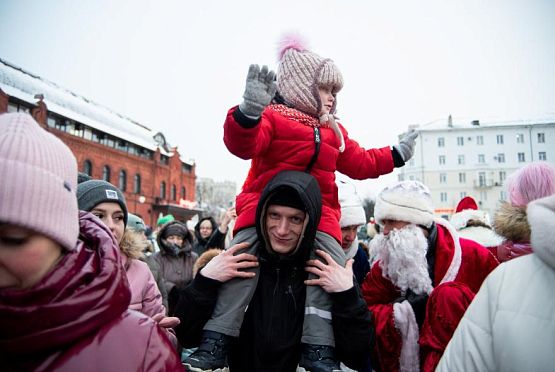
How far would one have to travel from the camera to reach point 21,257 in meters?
1.00

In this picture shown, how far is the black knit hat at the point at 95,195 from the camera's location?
2.49 meters

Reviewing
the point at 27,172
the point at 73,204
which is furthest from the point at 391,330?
the point at 27,172

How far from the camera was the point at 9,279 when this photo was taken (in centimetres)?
101

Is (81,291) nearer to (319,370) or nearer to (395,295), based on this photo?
(319,370)

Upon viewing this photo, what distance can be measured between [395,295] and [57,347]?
2444mm

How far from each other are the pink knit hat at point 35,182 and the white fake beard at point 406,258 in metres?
2.30

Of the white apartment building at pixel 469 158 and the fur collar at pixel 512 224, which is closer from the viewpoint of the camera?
the fur collar at pixel 512 224

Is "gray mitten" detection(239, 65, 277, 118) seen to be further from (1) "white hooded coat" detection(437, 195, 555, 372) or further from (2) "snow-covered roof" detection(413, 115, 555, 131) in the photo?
(2) "snow-covered roof" detection(413, 115, 555, 131)

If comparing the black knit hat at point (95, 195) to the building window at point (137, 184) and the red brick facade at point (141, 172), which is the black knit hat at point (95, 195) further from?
the building window at point (137, 184)

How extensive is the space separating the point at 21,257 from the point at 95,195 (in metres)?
1.64

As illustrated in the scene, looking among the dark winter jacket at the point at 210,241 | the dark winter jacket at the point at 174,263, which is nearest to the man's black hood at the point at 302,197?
the dark winter jacket at the point at 174,263

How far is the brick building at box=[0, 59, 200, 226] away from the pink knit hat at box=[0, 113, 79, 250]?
2712 centimetres

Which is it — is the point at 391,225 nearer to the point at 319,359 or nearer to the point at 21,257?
the point at 319,359

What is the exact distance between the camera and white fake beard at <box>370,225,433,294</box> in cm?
260
